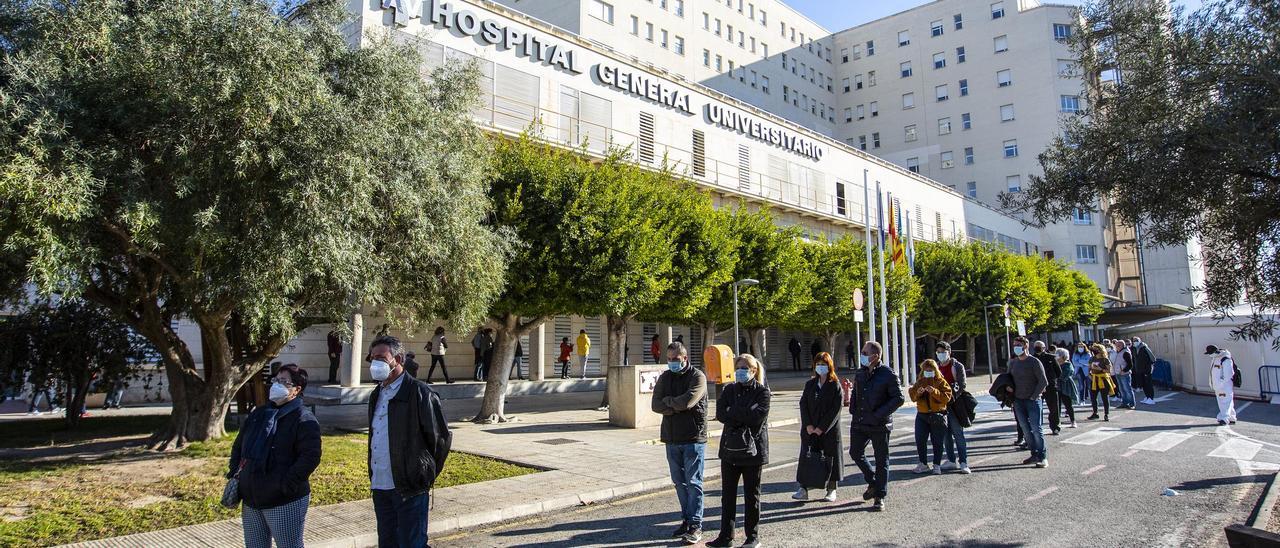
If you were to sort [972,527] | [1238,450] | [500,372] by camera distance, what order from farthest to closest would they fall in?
[500,372] < [1238,450] < [972,527]

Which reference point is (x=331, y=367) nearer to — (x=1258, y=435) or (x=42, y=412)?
(x=42, y=412)

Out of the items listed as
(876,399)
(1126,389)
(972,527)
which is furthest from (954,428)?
(1126,389)

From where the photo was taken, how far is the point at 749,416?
19.3ft

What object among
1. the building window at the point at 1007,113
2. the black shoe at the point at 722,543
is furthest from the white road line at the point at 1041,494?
the building window at the point at 1007,113

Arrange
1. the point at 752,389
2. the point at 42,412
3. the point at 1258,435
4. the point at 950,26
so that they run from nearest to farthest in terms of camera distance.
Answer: the point at 752,389, the point at 1258,435, the point at 42,412, the point at 950,26

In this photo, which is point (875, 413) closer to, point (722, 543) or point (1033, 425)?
point (722, 543)

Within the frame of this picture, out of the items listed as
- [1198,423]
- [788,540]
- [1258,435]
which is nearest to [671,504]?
[788,540]

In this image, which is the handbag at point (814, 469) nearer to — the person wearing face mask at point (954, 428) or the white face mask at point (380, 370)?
the person wearing face mask at point (954, 428)

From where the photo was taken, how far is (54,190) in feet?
23.9

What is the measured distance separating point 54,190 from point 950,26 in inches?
2583

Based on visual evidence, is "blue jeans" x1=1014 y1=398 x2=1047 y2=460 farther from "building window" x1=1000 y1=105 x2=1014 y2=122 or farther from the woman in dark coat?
"building window" x1=1000 y1=105 x2=1014 y2=122

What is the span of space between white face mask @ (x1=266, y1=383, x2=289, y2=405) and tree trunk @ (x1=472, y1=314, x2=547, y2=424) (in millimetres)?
10606

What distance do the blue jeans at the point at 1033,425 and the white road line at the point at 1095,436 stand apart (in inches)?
103

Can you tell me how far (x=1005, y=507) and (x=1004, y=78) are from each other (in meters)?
59.9
